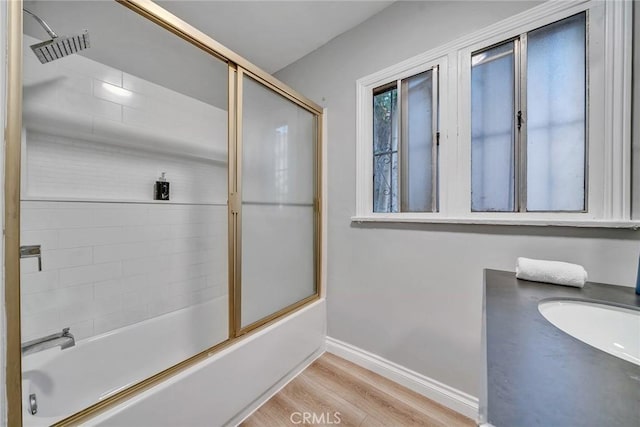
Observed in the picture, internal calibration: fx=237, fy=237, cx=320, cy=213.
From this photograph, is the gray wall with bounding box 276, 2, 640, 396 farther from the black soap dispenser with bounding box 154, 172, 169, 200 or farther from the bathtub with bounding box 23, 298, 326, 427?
the black soap dispenser with bounding box 154, 172, 169, 200

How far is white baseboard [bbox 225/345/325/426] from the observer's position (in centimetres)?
124

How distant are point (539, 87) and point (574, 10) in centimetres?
30

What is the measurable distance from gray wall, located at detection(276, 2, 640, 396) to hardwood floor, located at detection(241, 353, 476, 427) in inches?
6.4

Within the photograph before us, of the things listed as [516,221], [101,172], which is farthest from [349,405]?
[101,172]

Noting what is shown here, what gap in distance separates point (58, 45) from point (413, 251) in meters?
2.08

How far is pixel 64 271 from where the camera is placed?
1.36 metres

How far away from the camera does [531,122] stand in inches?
44.8

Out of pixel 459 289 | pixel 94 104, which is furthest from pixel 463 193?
pixel 94 104

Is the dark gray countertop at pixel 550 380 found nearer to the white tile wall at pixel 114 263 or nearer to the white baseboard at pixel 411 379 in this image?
the white baseboard at pixel 411 379

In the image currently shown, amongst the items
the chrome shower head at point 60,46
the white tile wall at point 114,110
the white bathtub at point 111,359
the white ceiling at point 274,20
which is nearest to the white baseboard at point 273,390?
the white bathtub at point 111,359

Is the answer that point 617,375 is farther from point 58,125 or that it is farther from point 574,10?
point 58,125

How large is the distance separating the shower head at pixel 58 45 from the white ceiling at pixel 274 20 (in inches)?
25.4

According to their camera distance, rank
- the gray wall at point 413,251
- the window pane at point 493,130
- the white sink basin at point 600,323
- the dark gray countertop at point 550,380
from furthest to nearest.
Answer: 1. the window pane at point 493,130
2. the gray wall at point 413,251
3. the white sink basin at point 600,323
4. the dark gray countertop at point 550,380

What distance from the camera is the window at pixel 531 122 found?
1.04 metres
